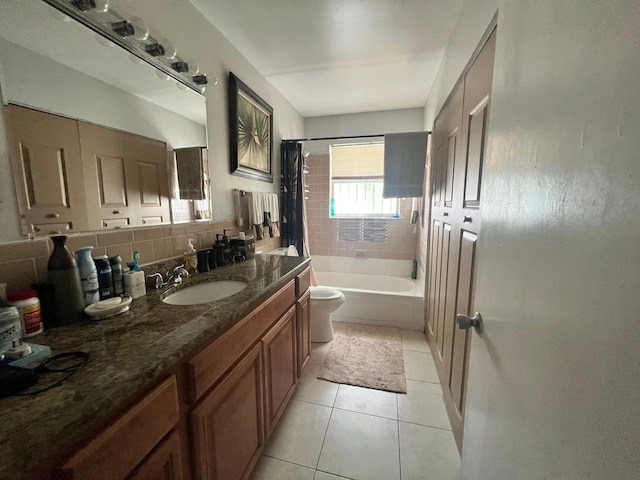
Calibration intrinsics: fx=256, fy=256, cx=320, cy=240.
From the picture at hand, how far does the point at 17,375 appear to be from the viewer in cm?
56

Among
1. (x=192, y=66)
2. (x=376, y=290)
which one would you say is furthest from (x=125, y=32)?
(x=376, y=290)

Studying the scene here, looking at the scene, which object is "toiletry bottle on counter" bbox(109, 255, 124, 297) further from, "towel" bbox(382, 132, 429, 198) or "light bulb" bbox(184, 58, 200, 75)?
"towel" bbox(382, 132, 429, 198)

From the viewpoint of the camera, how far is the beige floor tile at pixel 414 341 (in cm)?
228

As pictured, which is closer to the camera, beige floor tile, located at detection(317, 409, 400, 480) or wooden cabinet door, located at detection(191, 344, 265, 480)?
wooden cabinet door, located at detection(191, 344, 265, 480)

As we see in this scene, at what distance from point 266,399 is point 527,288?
118 cm

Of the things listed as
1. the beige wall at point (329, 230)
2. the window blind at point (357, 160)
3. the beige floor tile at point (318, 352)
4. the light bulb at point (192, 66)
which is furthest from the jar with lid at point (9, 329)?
the window blind at point (357, 160)

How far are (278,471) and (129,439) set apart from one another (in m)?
0.98

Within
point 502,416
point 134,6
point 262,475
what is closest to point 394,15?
point 134,6

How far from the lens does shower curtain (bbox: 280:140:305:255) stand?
2748 mm

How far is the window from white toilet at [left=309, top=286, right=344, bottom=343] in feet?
4.91

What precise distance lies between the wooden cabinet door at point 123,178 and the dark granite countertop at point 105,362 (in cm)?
38

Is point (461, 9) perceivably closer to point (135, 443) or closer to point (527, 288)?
point (527, 288)

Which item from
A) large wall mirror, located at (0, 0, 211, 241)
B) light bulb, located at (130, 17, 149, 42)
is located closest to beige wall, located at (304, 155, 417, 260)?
large wall mirror, located at (0, 0, 211, 241)

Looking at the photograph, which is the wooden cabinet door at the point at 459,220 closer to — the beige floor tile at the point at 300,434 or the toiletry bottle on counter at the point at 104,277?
the beige floor tile at the point at 300,434
